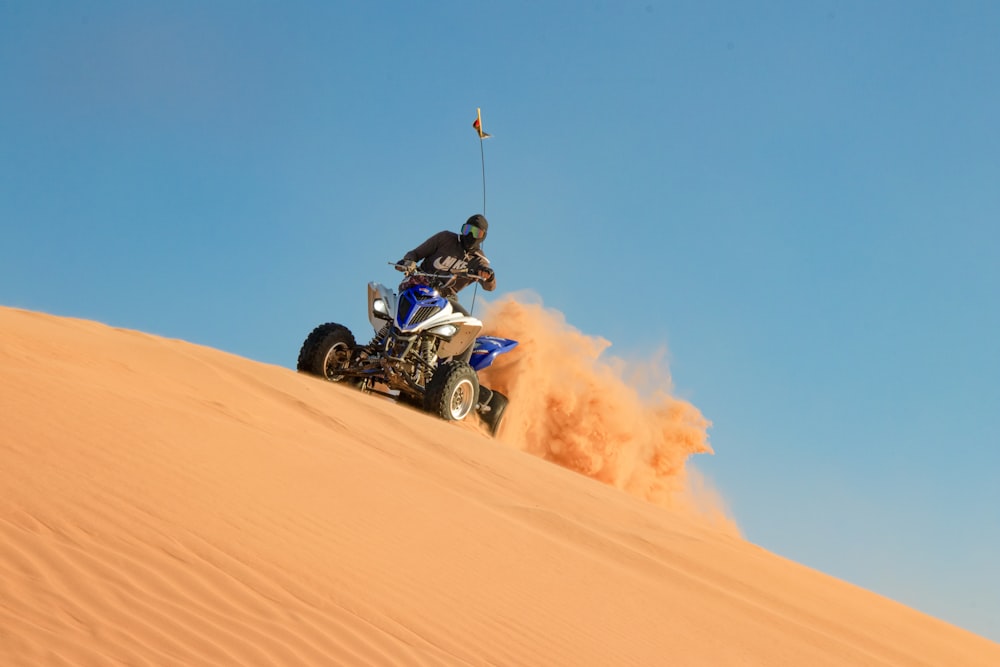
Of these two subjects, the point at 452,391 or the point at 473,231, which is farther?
the point at 473,231

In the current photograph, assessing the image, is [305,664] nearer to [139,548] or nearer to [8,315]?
[139,548]

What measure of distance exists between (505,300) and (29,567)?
10.0 m

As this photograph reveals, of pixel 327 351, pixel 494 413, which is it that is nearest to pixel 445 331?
pixel 327 351

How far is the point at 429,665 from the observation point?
382 centimetres

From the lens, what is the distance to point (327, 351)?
9875 millimetres

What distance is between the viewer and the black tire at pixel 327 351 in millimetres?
9805

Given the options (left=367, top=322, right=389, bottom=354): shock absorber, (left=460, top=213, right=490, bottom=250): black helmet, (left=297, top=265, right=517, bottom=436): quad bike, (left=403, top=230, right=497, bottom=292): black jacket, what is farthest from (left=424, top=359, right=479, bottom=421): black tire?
(left=460, top=213, right=490, bottom=250): black helmet

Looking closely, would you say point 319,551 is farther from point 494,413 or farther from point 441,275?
point 494,413

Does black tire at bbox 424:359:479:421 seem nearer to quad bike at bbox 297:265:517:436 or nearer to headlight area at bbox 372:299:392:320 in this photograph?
quad bike at bbox 297:265:517:436

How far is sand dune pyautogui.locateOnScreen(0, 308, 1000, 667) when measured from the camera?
3615 mm

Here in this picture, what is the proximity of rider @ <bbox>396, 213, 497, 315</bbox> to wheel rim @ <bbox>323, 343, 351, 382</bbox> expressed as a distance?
118 centimetres

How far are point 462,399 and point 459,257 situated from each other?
1.60 meters

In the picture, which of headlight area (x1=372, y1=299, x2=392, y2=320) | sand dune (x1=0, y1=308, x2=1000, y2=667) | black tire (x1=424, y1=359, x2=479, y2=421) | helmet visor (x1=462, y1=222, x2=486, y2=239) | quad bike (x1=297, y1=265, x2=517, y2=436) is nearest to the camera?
sand dune (x1=0, y1=308, x2=1000, y2=667)

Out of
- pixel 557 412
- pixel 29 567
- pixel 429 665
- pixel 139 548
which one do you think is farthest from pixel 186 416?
pixel 557 412
